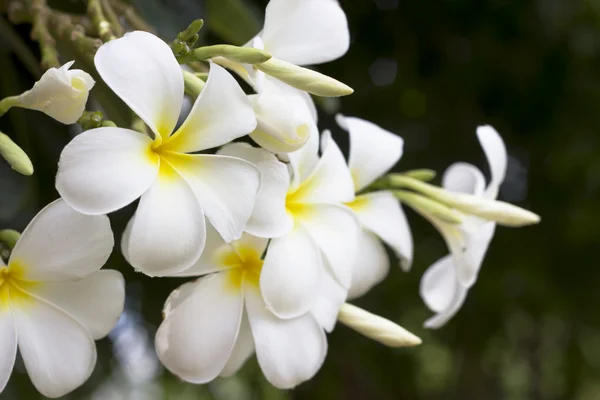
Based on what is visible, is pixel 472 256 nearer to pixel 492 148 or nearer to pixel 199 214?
pixel 492 148

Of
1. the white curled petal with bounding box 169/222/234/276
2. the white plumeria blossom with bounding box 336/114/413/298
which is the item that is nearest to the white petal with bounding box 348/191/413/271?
the white plumeria blossom with bounding box 336/114/413/298

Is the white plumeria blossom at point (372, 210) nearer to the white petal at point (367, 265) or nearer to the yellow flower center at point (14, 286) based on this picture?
the white petal at point (367, 265)

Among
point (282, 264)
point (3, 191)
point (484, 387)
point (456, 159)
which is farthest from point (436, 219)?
point (484, 387)

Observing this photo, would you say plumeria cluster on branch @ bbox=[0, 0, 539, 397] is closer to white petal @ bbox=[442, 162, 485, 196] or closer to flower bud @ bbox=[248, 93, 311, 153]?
flower bud @ bbox=[248, 93, 311, 153]

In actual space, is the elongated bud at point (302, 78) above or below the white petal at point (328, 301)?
above

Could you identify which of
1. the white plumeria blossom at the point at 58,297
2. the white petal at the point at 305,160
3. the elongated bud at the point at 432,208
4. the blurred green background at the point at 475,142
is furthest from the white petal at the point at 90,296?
the blurred green background at the point at 475,142

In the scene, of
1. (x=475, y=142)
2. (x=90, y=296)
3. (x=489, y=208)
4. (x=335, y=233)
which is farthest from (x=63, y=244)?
(x=475, y=142)
